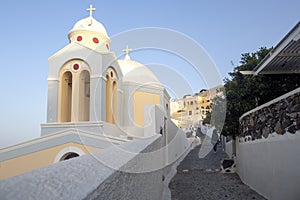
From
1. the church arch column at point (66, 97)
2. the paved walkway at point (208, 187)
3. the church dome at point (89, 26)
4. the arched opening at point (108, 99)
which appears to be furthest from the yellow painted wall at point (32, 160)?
the church dome at point (89, 26)

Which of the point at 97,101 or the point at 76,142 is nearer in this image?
the point at 76,142

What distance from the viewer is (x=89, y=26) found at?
14961 mm

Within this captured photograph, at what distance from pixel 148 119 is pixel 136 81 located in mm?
7919

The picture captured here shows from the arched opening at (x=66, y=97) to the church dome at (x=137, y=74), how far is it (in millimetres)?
3763

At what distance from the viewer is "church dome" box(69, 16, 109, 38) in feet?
48.7

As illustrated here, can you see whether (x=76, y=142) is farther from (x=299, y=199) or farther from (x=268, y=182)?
(x=299, y=199)

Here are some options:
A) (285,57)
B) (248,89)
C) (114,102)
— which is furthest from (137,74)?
(285,57)

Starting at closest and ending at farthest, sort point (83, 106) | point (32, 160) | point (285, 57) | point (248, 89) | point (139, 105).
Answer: point (285, 57) < point (248, 89) < point (32, 160) < point (83, 106) < point (139, 105)

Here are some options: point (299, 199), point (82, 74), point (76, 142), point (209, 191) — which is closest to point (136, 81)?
point (82, 74)

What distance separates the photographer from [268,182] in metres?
6.46

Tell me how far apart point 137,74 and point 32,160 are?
9.01 m

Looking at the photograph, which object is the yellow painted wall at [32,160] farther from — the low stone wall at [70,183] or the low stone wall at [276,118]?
the low stone wall at [70,183]

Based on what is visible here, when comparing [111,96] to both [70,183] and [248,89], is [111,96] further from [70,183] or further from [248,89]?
[70,183]

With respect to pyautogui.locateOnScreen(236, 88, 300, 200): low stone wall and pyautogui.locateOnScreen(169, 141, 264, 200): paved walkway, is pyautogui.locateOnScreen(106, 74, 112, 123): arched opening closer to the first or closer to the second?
pyautogui.locateOnScreen(169, 141, 264, 200): paved walkway
